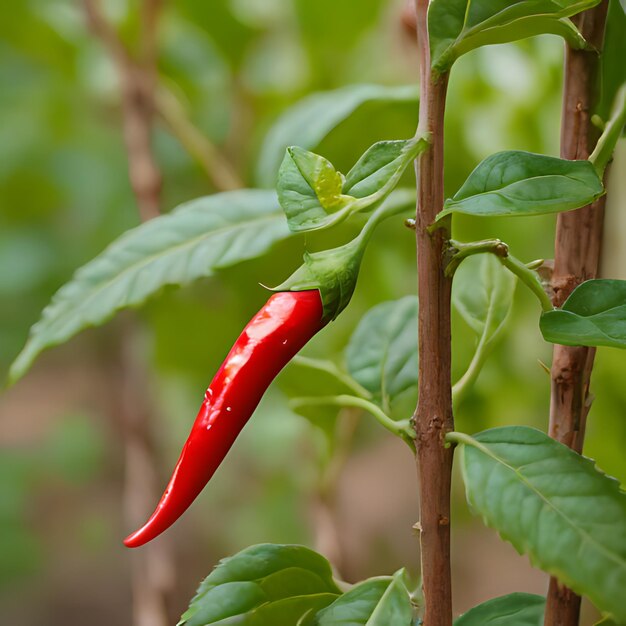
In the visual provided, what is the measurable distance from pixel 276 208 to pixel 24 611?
121 centimetres

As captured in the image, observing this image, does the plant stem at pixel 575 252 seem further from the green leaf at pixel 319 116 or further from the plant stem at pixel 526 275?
the green leaf at pixel 319 116

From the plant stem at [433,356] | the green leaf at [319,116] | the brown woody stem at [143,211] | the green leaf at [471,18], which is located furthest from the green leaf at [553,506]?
the brown woody stem at [143,211]

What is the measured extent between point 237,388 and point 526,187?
0.41 feet

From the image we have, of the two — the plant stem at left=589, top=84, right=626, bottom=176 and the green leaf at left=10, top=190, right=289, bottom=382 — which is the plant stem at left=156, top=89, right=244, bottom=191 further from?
the plant stem at left=589, top=84, right=626, bottom=176

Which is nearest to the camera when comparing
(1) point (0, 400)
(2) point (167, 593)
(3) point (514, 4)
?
(3) point (514, 4)

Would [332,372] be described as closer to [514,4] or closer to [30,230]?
[514,4]

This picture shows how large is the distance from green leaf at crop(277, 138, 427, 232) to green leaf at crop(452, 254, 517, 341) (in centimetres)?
12

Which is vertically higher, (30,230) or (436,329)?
(436,329)

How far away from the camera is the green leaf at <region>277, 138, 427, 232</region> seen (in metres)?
0.28

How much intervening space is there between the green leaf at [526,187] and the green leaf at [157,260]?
0.16 m

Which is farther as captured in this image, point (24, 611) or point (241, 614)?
point (24, 611)

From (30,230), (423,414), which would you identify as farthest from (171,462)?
(423,414)

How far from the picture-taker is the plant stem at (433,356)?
11.4 inches

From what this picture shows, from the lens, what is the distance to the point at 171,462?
1181mm
